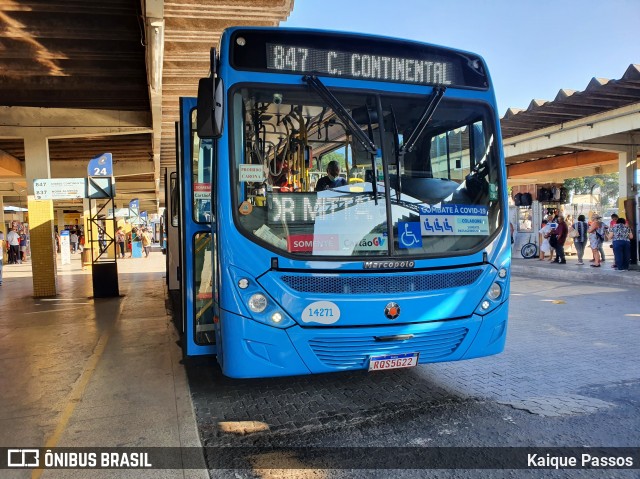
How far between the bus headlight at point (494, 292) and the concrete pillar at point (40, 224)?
11328 millimetres

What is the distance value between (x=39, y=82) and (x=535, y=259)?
55.2 feet

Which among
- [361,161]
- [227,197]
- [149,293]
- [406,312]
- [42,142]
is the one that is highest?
[42,142]

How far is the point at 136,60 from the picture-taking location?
8.84 metres

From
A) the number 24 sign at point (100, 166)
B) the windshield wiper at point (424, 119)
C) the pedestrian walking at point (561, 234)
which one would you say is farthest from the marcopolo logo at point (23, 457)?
the pedestrian walking at point (561, 234)

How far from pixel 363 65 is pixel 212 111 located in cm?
135

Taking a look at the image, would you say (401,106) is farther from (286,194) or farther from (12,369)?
(12,369)

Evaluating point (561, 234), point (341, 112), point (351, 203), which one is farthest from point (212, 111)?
point (561, 234)

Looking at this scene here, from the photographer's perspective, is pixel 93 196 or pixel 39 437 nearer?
pixel 39 437

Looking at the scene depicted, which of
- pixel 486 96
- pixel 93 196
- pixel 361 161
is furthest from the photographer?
pixel 93 196

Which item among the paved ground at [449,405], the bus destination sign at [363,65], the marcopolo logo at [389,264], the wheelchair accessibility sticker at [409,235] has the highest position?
the bus destination sign at [363,65]

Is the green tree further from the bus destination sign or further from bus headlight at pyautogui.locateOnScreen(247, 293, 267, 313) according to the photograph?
bus headlight at pyautogui.locateOnScreen(247, 293, 267, 313)

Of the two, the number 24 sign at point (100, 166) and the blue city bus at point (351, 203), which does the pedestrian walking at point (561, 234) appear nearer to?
the blue city bus at point (351, 203)

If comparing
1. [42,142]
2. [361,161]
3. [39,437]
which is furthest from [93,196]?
[361,161]

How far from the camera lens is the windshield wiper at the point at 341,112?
3.94 metres
